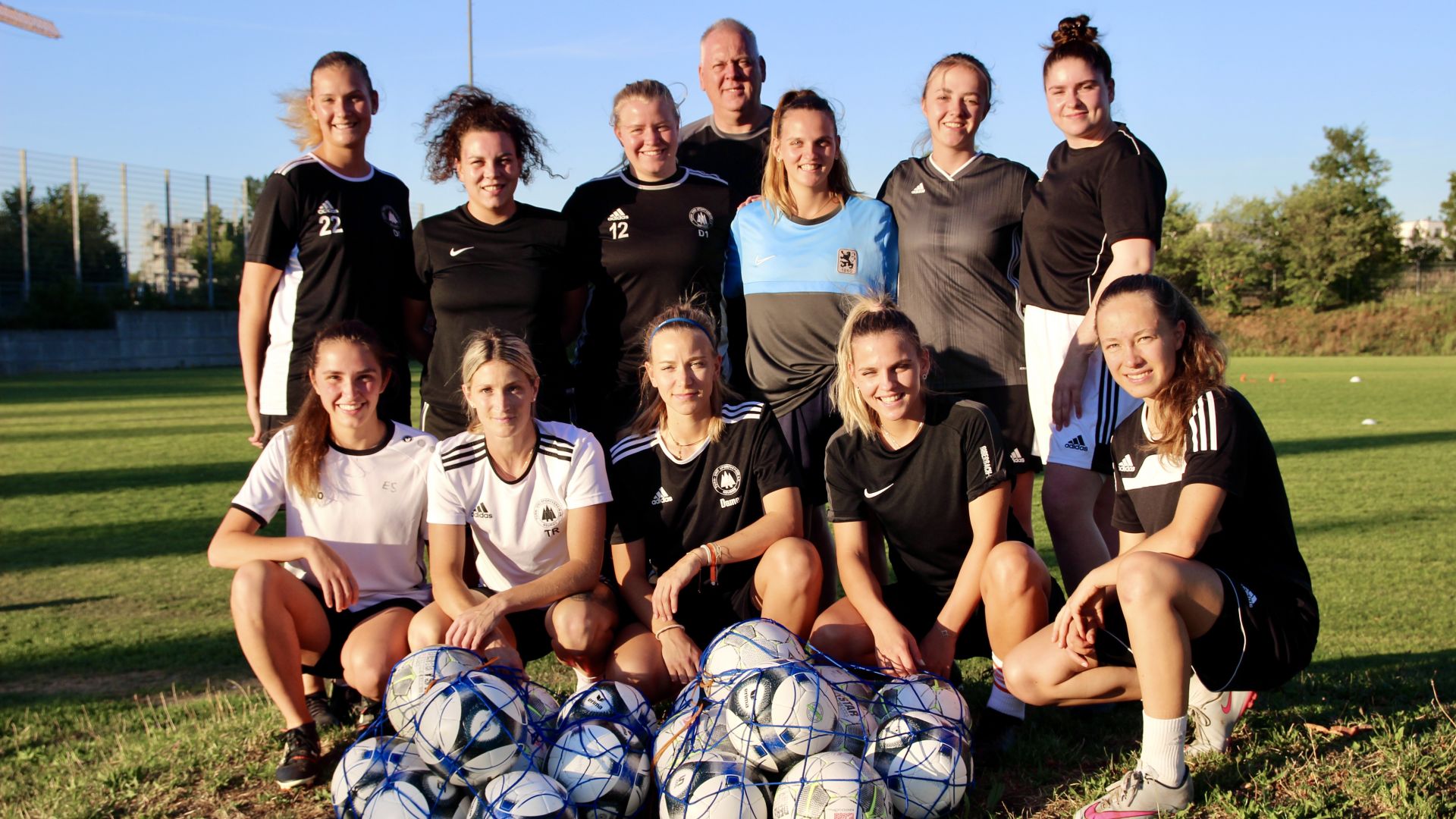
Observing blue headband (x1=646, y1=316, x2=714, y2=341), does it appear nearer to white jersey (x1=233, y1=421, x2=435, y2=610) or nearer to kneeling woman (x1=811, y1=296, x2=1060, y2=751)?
kneeling woman (x1=811, y1=296, x2=1060, y2=751)

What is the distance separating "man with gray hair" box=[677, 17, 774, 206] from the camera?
5030 mm

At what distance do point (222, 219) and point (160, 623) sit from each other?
1409 inches

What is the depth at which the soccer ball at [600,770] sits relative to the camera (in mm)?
2986

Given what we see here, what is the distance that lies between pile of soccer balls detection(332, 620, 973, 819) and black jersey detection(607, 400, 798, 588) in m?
0.78

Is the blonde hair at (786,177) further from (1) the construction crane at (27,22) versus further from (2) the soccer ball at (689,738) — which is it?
(1) the construction crane at (27,22)

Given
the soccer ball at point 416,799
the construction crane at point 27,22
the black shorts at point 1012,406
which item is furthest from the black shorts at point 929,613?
the construction crane at point 27,22

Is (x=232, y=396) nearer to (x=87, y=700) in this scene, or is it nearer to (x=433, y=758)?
(x=87, y=700)

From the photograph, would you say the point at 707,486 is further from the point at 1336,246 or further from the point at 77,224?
the point at 1336,246

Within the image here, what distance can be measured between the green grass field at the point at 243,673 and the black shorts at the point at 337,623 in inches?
10.2

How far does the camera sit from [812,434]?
4.34 m

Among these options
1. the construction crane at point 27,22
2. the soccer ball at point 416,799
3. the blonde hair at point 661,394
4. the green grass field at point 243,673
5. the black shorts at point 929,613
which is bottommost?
the green grass field at point 243,673

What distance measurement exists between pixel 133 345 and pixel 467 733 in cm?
3724

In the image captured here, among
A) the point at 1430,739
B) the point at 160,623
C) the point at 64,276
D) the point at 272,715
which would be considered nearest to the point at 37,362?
the point at 64,276

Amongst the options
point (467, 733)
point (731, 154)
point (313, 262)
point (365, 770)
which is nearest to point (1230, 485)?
point (467, 733)
